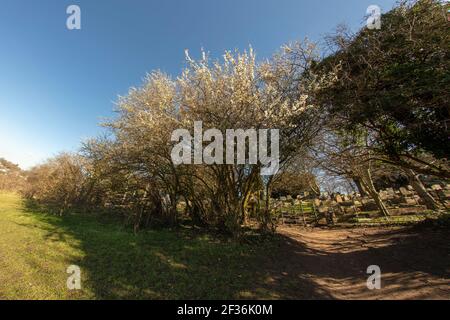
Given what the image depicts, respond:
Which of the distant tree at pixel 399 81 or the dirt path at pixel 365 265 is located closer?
the dirt path at pixel 365 265

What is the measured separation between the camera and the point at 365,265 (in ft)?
22.7

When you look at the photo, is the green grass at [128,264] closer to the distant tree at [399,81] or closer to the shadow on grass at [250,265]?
the shadow on grass at [250,265]

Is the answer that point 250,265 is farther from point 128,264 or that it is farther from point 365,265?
point 365,265

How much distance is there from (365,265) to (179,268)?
5376 mm

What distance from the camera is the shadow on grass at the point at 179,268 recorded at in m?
4.87

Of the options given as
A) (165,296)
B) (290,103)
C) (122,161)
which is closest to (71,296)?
(165,296)

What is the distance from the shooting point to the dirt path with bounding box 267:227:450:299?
199 inches

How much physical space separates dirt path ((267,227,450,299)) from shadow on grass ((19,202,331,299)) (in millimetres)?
141

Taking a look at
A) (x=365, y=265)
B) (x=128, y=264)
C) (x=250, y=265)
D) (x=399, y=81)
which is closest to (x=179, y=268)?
(x=128, y=264)

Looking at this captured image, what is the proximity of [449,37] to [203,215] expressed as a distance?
11.0 meters

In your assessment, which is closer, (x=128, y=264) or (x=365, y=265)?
(x=128, y=264)

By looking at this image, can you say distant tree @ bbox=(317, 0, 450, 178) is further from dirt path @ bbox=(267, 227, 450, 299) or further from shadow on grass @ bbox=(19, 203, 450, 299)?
shadow on grass @ bbox=(19, 203, 450, 299)

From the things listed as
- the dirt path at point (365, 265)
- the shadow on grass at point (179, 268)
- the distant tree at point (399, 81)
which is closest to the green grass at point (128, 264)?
the shadow on grass at point (179, 268)

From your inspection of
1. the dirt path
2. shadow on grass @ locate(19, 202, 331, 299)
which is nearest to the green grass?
shadow on grass @ locate(19, 202, 331, 299)
